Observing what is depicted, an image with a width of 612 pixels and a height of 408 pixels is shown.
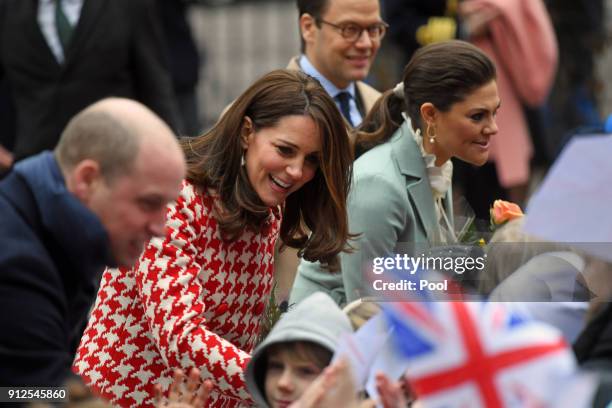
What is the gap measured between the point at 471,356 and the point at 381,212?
2.54 meters

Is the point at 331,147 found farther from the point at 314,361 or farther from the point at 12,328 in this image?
the point at 12,328

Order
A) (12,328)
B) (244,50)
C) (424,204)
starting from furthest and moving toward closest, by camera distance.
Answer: (244,50)
(424,204)
(12,328)

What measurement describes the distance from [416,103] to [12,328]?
267 centimetres

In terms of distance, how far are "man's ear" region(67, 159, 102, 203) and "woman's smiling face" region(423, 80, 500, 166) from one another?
2.42 meters

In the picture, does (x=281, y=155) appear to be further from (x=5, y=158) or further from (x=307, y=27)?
(x=5, y=158)

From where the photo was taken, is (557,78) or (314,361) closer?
(314,361)

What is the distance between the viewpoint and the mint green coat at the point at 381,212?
5.87 metres

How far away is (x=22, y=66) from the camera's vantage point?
8438mm

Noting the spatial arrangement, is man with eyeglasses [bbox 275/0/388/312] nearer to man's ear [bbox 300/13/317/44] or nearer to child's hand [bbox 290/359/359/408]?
man's ear [bbox 300/13/317/44]

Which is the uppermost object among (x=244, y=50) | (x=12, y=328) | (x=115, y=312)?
(x=12, y=328)

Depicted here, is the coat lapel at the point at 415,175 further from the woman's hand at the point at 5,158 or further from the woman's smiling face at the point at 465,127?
the woman's hand at the point at 5,158

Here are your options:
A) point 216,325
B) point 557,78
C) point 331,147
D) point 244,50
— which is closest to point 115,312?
point 216,325

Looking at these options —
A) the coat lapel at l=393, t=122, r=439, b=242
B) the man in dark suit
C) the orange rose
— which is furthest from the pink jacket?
the man in dark suit

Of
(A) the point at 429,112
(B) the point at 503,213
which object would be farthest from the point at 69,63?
(B) the point at 503,213
